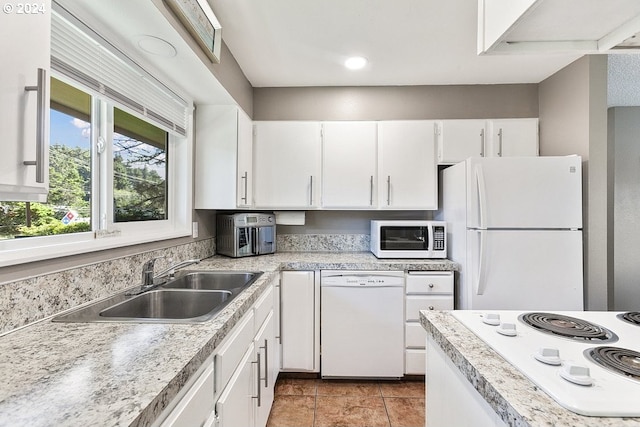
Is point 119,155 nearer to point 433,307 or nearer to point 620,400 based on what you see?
point 620,400

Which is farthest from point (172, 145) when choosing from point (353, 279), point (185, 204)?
point (353, 279)

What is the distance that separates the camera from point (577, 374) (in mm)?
604

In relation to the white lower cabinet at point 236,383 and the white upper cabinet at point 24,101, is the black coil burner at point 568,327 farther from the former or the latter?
the white upper cabinet at point 24,101

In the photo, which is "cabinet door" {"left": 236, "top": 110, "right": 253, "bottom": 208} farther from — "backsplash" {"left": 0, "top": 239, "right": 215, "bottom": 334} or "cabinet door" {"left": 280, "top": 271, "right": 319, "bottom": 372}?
"backsplash" {"left": 0, "top": 239, "right": 215, "bottom": 334}

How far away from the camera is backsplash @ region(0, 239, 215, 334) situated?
3.10ft

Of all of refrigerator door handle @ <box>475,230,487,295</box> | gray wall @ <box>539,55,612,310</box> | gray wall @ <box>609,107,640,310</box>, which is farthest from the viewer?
gray wall @ <box>609,107,640,310</box>

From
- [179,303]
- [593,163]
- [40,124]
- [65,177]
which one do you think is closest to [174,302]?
[179,303]

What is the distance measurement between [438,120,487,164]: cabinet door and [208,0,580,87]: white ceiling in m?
0.40

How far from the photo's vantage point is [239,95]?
2367mm

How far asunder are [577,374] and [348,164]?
2.14 m

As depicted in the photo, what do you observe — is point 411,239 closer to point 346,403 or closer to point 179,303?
point 346,403

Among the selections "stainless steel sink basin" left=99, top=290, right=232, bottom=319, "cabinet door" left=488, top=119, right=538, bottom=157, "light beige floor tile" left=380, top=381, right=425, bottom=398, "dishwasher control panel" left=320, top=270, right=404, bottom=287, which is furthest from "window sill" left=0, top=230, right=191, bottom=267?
"cabinet door" left=488, top=119, right=538, bottom=157

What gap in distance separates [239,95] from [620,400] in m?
2.49

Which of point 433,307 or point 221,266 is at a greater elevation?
point 221,266
